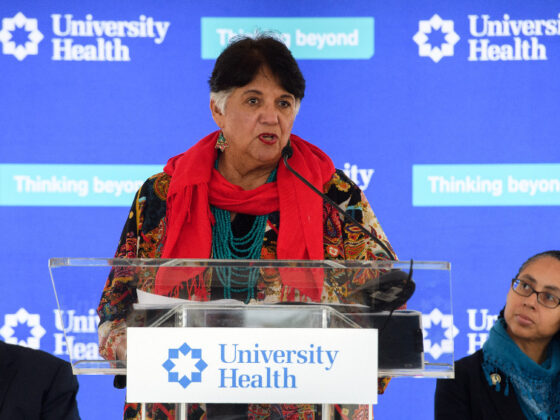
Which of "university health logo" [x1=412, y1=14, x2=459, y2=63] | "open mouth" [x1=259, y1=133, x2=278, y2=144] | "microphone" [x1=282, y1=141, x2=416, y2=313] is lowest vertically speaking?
"microphone" [x1=282, y1=141, x2=416, y2=313]

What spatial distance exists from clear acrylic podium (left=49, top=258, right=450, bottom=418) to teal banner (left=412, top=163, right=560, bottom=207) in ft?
6.57

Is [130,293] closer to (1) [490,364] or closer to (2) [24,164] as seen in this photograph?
(1) [490,364]

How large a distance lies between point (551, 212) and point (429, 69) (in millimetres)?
769

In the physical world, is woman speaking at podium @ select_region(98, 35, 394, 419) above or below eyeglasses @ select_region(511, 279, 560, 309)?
above

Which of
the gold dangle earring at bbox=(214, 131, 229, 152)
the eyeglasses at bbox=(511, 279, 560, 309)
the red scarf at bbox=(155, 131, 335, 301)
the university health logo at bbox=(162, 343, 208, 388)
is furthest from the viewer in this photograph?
the eyeglasses at bbox=(511, 279, 560, 309)

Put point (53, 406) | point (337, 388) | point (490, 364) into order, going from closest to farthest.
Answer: point (337, 388), point (53, 406), point (490, 364)

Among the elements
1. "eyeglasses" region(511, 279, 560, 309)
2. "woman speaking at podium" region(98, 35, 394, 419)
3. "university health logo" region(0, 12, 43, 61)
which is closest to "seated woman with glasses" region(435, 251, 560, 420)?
"eyeglasses" region(511, 279, 560, 309)

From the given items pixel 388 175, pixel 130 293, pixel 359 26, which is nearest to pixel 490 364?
pixel 388 175

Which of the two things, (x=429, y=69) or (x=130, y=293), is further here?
(x=429, y=69)

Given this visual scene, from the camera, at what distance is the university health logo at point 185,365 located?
96 cm

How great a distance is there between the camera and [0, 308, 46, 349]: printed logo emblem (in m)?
2.91

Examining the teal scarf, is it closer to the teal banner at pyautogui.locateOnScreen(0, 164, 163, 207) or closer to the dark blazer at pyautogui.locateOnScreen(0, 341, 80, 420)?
the dark blazer at pyautogui.locateOnScreen(0, 341, 80, 420)

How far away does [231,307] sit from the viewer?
1008mm

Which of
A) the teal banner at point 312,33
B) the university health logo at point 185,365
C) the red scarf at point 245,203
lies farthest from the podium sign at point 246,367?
the teal banner at point 312,33
